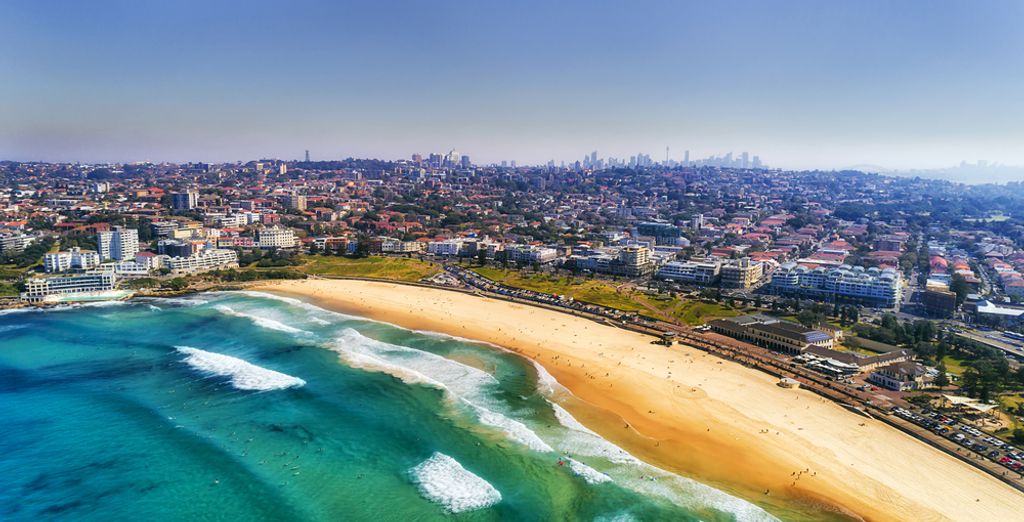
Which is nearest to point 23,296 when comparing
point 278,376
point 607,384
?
point 278,376

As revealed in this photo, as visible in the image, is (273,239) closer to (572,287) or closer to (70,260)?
(70,260)

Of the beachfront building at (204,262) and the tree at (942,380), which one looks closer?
the tree at (942,380)

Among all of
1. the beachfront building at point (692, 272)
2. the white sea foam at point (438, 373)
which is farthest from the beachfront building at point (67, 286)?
the beachfront building at point (692, 272)

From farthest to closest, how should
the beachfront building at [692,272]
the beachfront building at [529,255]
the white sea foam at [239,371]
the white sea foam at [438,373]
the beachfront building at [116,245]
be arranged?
the beachfront building at [529,255]
the beachfront building at [116,245]
the beachfront building at [692,272]
the white sea foam at [239,371]
the white sea foam at [438,373]

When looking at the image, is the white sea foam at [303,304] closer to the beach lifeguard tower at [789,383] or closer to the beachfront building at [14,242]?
the beach lifeguard tower at [789,383]

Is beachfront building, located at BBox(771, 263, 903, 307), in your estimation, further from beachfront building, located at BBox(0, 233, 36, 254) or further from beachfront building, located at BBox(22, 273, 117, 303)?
beachfront building, located at BBox(0, 233, 36, 254)

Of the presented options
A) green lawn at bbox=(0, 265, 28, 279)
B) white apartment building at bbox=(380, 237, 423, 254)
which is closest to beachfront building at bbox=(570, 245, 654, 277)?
white apartment building at bbox=(380, 237, 423, 254)

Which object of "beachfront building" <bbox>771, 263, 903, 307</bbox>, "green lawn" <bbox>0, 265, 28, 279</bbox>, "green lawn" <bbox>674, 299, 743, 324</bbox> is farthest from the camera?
"green lawn" <bbox>0, 265, 28, 279</bbox>
